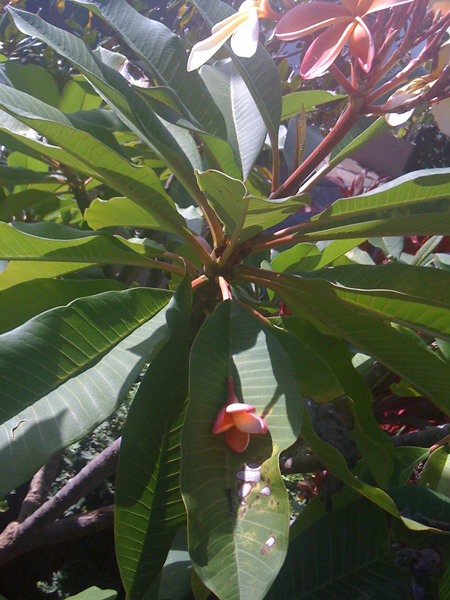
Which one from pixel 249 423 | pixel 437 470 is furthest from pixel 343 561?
pixel 249 423

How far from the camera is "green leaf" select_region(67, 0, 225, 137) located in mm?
821

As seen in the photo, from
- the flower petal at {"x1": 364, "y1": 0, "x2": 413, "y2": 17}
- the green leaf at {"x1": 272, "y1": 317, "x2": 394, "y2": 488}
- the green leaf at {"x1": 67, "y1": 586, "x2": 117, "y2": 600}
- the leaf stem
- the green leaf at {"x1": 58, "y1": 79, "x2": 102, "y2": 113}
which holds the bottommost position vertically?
the green leaf at {"x1": 67, "y1": 586, "x2": 117, "y2": 600}

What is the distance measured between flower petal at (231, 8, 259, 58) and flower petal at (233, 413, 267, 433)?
17.2 inches

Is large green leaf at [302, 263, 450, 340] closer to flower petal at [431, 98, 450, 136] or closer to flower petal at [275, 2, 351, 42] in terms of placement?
flower petal at [431, 98, 450, 136]

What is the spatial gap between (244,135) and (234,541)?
0.67 meters

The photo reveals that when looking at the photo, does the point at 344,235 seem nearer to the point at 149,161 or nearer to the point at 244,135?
the point at 244,135

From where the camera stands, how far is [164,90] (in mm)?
748

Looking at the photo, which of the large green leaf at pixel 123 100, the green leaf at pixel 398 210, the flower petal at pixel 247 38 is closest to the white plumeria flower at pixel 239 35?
the flower petal at pixel 247 38

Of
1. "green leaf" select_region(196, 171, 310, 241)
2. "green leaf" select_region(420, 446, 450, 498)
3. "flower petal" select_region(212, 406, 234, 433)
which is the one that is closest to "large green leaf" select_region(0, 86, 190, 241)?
"green leaf" select_region(196, 171, 310, 241)

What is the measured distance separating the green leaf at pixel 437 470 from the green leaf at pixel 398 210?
403mm

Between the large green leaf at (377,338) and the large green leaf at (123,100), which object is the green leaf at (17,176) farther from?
the large green leaf at (377,338)

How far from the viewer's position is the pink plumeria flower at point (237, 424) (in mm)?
518

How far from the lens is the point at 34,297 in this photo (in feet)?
2.39

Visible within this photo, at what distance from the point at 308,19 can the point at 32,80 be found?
87 centimetres
